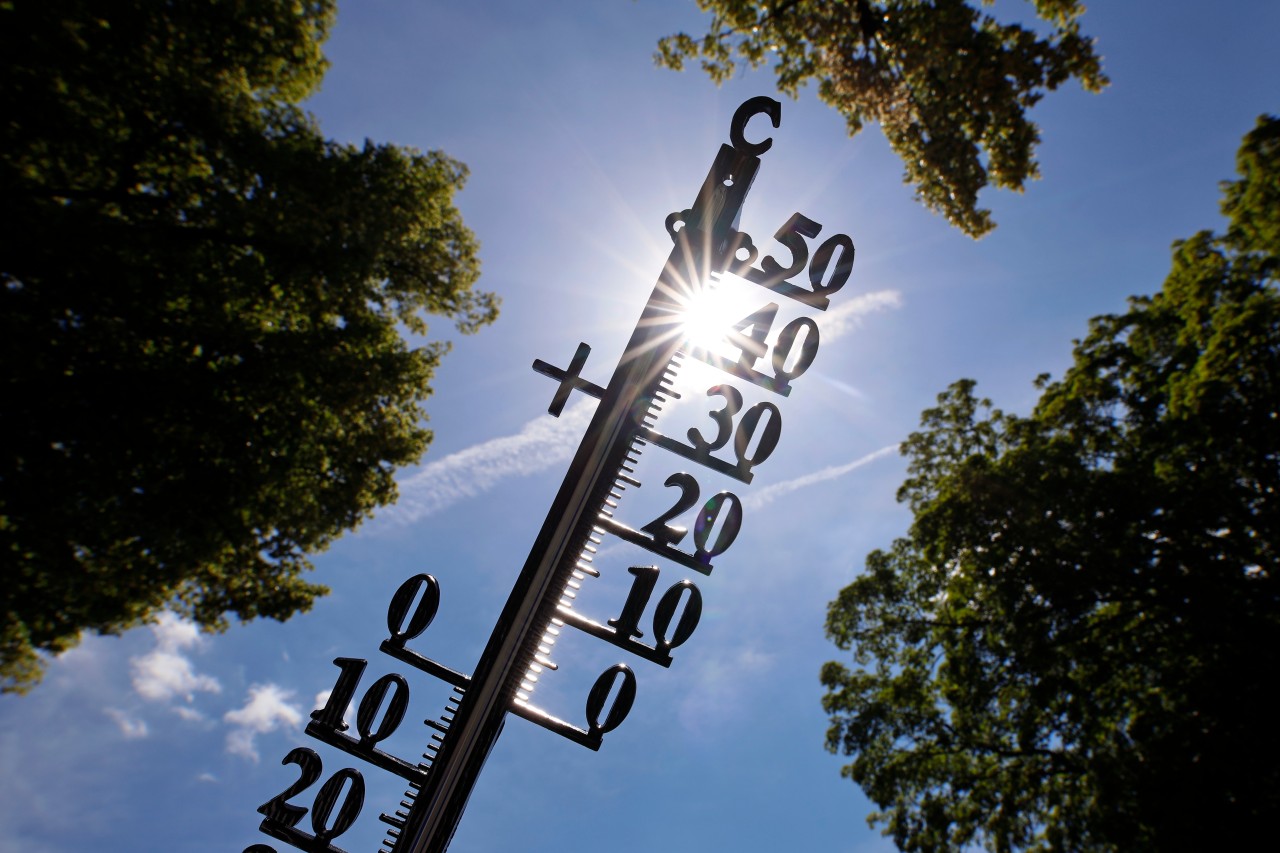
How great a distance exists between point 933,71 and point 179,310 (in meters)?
10.5

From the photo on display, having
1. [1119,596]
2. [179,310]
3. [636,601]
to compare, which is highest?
[1119,596]

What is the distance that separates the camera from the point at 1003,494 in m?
10.4

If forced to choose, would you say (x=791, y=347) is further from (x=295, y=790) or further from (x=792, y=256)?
(x=295, y=790)

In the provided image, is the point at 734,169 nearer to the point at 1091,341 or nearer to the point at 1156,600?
the point at 1156,600

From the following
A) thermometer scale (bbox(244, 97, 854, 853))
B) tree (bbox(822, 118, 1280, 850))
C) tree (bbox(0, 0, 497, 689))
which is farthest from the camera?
tree (bbox(822, 118, 1280, 850))

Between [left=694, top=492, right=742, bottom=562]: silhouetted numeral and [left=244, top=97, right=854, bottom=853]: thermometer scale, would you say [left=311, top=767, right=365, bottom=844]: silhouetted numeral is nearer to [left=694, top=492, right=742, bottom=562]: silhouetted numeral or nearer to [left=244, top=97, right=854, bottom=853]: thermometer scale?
[left=244, top=97, right=854, bottom=853]: thermometer scale

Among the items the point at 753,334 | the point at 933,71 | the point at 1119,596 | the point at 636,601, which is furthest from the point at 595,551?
the point at 1119,596

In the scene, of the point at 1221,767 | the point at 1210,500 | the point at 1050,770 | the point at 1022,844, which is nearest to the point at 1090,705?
the point at 1050,770

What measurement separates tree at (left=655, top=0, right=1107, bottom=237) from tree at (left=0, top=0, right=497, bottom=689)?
231 inches

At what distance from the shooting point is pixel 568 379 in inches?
98.0

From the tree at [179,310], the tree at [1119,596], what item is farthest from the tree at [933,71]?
the tree at [179,310]

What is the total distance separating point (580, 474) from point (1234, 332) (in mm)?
11868

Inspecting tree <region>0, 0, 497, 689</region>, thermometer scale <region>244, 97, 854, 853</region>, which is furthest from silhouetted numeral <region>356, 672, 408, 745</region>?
tree <region>0, 0, 497, 689</region>

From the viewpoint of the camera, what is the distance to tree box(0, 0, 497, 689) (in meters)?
6.81
